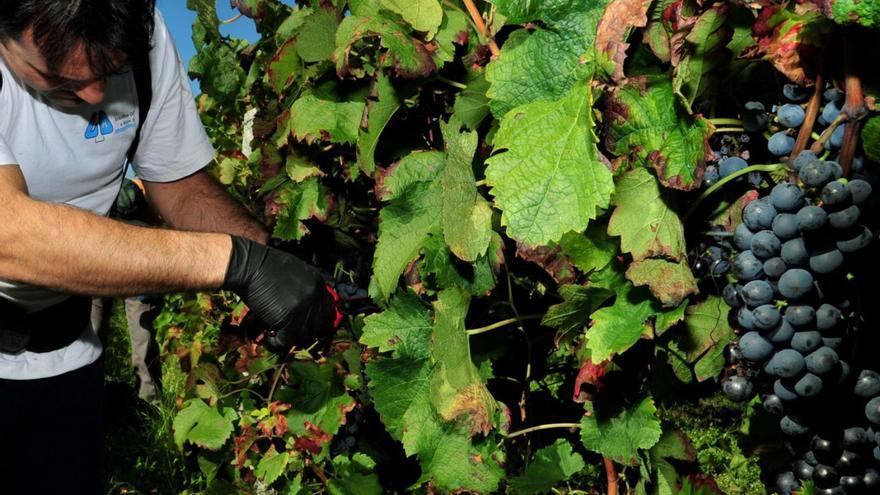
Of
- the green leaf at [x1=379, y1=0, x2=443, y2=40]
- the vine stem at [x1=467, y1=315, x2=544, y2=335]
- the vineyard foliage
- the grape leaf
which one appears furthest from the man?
the grape leaf

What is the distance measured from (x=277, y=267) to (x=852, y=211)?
1467mm

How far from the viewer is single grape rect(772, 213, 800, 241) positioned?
1.39 metres

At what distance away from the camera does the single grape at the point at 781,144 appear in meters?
1.48

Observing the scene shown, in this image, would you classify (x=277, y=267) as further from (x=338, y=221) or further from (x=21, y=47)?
(x=21, y=47)

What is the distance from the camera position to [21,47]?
2.29 metres

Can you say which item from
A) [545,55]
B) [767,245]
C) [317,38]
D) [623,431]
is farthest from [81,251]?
[767,245]

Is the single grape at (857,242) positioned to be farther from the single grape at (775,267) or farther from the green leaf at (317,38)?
the green leaf at (317,38)

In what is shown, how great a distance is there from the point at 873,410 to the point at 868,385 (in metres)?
0.04

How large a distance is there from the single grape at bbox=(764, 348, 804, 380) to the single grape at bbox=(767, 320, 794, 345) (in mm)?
12

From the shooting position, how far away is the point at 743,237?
147 cm

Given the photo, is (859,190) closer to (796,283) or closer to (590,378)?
(796,283)

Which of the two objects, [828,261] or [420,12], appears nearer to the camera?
[828,261]

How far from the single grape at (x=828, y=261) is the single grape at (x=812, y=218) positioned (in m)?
0.05

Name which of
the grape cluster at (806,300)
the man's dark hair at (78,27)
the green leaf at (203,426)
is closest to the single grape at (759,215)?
the grape cluster at (806,300)
